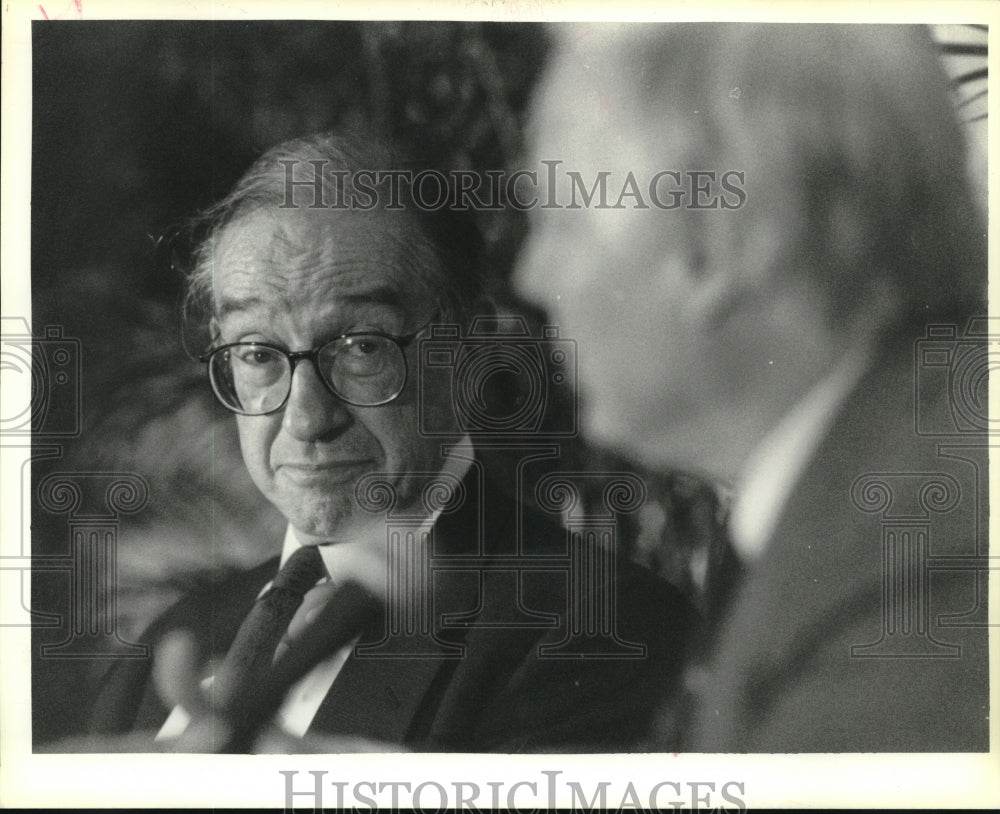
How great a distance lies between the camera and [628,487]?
230 centimetres

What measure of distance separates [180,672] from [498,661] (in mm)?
712

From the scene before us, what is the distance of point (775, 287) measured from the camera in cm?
229

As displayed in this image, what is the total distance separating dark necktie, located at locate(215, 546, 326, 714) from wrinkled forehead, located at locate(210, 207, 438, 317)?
0.57 m

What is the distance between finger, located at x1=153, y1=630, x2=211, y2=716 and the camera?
232 centimetres

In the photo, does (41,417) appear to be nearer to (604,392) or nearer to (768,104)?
(604,392)

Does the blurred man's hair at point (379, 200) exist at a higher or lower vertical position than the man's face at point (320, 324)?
higher

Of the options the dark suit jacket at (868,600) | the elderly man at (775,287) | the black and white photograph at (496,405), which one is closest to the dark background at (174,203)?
the black and white photograph at (496,405)

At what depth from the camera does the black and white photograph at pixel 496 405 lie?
7.47ft

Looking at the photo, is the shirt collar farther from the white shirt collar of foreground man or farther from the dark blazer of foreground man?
the white shirt collar of foreground man

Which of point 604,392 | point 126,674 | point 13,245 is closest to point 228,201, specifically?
point 13,245

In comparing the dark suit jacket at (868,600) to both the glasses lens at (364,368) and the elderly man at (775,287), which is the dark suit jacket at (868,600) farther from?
the glasses lens at (364,368)

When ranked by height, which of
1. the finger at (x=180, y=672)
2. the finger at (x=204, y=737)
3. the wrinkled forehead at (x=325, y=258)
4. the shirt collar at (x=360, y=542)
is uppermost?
the wrinkled forehead at (x=325, y=258)

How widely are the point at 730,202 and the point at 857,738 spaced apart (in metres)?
1.23

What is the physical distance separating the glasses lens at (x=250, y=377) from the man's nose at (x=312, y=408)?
27 mm
